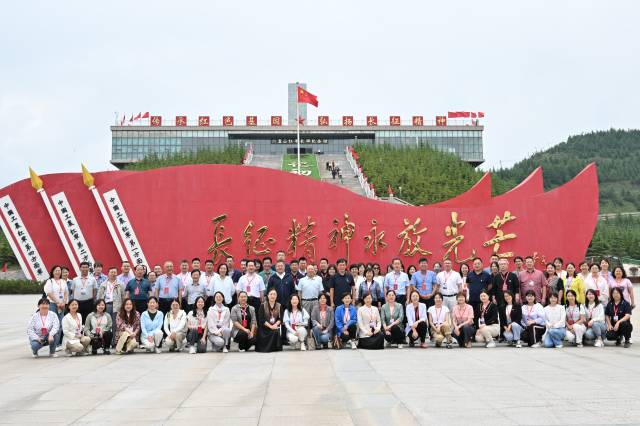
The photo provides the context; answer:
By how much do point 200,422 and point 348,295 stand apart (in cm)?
400

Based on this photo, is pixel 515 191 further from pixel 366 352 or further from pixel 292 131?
pixel 292 131

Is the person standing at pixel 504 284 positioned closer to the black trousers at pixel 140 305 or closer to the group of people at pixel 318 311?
the group of people at pixel 318 311

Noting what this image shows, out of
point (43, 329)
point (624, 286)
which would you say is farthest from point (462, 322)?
point (43, 329)

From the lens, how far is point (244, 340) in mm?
7445

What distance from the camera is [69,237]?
44.8ft

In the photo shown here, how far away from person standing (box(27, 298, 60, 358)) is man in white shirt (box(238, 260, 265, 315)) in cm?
229

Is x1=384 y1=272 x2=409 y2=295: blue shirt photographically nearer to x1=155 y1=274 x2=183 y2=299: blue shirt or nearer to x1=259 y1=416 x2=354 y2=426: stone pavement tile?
x1=155 y1=274 x2=183 y2=299: blue shirt

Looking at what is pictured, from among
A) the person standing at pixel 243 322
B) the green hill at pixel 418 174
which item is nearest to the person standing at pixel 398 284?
the person standing at pixel 243 322

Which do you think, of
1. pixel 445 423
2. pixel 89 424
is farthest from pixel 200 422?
pixel 445 423

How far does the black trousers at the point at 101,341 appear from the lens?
7250 mm

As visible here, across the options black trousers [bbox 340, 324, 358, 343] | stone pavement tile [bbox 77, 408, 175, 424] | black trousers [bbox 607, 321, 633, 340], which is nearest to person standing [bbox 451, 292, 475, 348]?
black trousers [bbox 340, 324, 358, 343]

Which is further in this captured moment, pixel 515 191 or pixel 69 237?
pixel 515 191

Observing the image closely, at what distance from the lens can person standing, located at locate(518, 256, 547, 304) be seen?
819 centimetres

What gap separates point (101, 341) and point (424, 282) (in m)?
4.30
